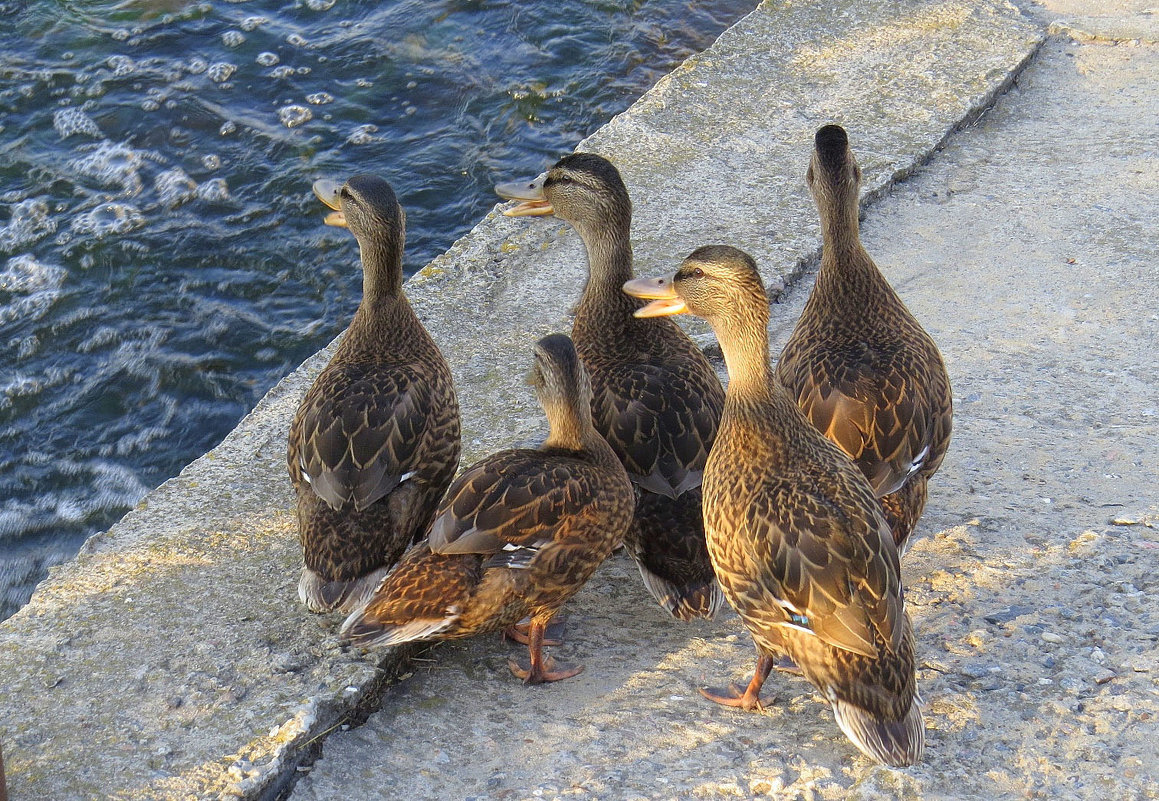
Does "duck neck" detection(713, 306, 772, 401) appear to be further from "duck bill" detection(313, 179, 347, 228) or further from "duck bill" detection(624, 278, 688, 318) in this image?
"duck bill" detection(313, 179, 347, 228)

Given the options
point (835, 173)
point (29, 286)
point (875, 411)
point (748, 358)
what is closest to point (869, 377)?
point (875, 411)

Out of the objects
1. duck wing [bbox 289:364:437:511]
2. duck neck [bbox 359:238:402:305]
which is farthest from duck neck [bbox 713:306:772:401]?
duck neck [bbox 359:238:402:305]

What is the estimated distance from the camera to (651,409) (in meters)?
4.12

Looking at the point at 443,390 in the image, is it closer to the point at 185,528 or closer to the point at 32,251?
the point at 185,528

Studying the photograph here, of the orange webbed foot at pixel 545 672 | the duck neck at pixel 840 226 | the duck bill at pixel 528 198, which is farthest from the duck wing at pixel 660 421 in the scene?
the duck bill at pixel 528 198

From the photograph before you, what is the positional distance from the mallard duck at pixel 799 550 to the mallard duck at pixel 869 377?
27cm

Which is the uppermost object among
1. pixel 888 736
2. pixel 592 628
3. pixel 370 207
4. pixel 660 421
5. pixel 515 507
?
pixel 370 207

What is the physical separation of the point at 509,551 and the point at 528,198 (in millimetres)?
2048

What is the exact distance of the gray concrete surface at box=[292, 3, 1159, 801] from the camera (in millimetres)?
3199

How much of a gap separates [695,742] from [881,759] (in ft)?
1.63

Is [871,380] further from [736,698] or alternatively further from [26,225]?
Result: [26,225]

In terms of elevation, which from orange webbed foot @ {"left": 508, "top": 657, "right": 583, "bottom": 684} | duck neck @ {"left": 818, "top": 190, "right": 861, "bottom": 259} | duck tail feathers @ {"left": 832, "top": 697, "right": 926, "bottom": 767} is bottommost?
orange webbed foot @ {"left": 508, "top": 657, "right": 583, "bottom": 684}

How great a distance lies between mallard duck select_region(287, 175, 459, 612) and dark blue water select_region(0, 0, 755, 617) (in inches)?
70.5

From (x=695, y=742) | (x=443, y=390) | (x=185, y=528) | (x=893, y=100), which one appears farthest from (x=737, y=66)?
(x=695, y=742)
